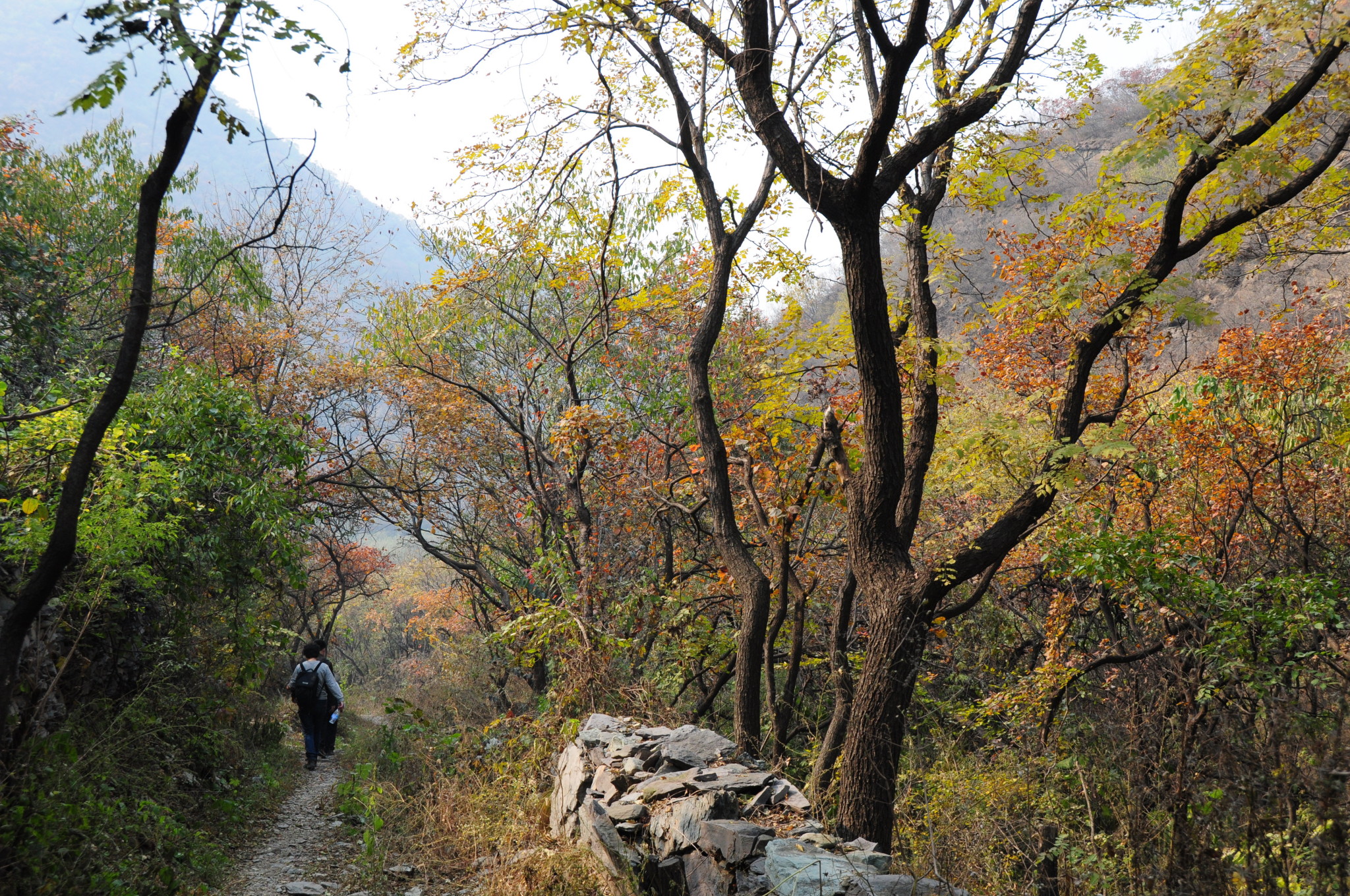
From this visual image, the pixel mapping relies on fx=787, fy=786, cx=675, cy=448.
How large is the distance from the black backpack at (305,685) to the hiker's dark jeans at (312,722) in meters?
0.20

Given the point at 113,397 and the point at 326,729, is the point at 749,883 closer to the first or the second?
the point at 113,397

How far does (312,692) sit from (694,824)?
22.1 feet

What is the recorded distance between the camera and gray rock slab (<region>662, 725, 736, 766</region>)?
16.3 ft

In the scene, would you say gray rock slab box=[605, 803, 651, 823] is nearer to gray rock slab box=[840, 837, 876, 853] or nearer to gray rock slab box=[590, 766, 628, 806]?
gray rock slab box=[590, 766, 628, 806]

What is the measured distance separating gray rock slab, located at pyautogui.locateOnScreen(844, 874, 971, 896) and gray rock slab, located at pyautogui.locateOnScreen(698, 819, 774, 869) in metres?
0.65

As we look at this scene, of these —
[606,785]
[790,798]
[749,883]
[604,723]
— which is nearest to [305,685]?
[604,723]

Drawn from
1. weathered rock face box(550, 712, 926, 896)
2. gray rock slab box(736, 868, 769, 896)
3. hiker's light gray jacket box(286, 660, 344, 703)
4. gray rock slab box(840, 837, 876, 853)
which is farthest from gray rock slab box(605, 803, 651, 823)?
hiker's light gray jacket box(286, 660, 344, 703)

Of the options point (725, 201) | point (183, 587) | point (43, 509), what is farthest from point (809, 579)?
point (43, 509)

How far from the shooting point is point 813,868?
332 cm

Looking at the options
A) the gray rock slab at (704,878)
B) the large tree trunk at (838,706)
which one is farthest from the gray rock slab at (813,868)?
the large tree trunk at (838,706)

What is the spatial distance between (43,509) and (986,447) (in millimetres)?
6833

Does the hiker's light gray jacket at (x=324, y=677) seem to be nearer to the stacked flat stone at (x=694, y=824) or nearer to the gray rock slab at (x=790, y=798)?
the stacked flat stone at (x=694, y=824)

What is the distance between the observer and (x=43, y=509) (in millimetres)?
4730

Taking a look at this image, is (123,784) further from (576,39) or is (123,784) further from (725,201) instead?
(725,201)
